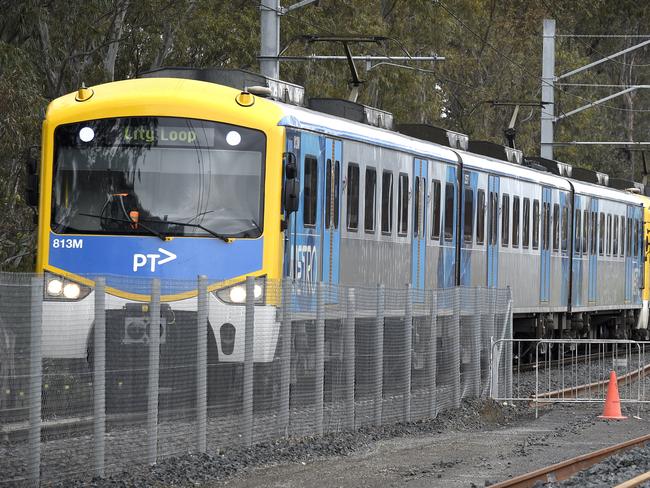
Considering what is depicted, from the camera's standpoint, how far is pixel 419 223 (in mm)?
21891

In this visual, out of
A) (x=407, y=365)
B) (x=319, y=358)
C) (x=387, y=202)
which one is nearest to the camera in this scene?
(x=319, y=358)

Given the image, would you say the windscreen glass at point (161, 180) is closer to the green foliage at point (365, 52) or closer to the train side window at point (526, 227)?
the green foliage at point (365, 52)

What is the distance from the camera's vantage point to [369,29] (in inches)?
1550

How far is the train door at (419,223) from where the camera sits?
71.0ft

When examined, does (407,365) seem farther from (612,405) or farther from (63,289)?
(63,289)

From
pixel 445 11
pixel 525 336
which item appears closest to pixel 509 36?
pixel 445 11

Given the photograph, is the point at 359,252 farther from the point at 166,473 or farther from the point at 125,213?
the point at 166,473

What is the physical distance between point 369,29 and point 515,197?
43.5ft

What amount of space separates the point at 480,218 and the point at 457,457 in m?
11.5

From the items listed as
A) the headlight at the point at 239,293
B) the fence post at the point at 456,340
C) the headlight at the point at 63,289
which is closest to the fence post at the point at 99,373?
the headlight at the point at 63,289

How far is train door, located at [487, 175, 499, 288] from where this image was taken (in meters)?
25.7

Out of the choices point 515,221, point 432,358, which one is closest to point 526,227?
point 515,221

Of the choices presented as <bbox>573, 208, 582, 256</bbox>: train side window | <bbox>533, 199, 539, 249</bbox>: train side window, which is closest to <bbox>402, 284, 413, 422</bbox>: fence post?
<bbox>533, 199, 539, 249</bbox>: train side window

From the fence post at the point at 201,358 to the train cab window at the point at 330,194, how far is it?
5594 millimetres
